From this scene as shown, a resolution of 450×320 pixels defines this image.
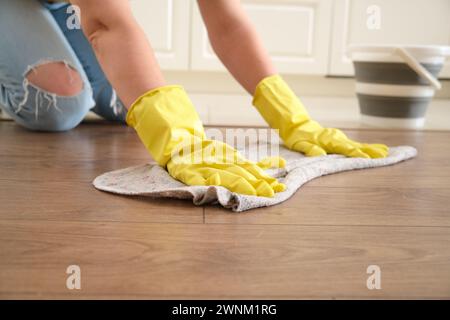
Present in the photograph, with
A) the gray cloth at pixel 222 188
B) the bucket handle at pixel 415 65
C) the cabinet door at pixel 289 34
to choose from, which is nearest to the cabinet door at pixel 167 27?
the cabinet door at pixel 289 34

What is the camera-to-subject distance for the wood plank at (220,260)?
0.44 m

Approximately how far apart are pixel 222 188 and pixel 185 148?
4.2 inches

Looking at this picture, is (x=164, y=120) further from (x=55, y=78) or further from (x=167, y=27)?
(x=167, y=27)

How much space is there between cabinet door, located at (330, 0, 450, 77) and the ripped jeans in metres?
1.35

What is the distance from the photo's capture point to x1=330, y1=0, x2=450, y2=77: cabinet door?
2.28 meters

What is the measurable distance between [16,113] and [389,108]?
939mm

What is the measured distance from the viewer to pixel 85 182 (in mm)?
763

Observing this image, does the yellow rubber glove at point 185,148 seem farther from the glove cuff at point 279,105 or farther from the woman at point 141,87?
the glove cuff at point 279,105

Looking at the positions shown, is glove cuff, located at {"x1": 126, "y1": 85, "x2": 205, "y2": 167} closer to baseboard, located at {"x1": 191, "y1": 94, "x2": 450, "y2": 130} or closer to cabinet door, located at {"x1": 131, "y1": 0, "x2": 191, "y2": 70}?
baseboard, located at {"x1": 191, "y1": 94, "x2": 450, "y2": 130}

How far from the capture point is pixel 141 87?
760mm

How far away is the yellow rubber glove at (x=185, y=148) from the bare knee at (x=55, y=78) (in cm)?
47

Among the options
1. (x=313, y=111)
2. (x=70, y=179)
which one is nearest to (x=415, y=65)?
(x=313, y=111)

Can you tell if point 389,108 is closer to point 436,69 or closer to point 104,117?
point 436,69

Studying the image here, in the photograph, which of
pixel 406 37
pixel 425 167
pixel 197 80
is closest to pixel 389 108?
pixel 425 167
